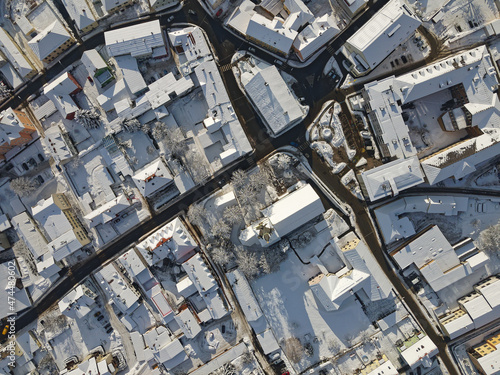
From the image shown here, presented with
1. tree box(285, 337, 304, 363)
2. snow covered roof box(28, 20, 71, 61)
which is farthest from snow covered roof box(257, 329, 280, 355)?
snow covered roof box(28, 20, 71, 61)

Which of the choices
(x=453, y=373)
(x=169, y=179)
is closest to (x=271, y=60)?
(x=169, y=179)

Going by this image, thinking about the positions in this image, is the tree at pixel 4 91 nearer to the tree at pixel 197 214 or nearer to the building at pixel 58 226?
the building at pixel 58 226

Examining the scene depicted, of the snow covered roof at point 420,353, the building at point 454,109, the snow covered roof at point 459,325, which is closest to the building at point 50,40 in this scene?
the building at point 454,109

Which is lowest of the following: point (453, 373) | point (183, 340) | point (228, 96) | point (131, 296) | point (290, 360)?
point (453, 373)

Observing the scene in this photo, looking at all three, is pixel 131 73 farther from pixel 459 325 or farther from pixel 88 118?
pixel 459 325

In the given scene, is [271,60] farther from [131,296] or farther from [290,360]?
[290,360]

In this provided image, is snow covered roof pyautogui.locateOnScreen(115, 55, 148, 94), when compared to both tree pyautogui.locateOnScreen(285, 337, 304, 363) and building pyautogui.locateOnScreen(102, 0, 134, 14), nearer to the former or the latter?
building pyautogui.locateOnScreen(102, 0, 134, 14)
